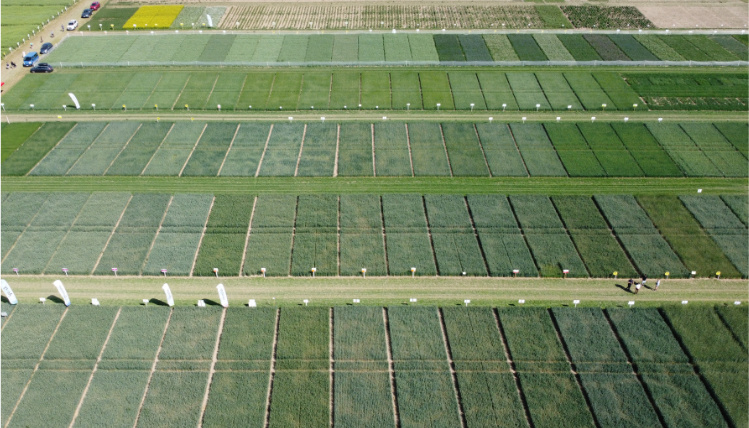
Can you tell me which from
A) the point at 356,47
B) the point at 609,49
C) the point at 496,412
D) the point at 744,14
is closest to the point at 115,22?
the point at 356,47

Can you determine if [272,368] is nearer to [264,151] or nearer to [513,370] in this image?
[513,370]

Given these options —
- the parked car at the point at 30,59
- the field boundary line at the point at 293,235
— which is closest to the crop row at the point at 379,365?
the field boundary line at the point at 293,235

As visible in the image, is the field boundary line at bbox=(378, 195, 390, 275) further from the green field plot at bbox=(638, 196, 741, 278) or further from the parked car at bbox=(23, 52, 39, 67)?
the parked car at bbox=(23, 52, 39, 67)

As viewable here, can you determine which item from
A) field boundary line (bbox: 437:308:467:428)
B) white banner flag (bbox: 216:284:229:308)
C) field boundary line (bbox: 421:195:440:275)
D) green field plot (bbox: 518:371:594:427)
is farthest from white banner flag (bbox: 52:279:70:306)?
green field plot (bbox: 518:371:594:427)

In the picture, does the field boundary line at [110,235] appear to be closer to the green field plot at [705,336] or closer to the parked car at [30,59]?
the parked car at [30,59]

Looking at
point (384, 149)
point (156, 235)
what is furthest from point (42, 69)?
point (384, 149)

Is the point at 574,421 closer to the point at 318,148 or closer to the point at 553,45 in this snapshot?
the point at 318,148
